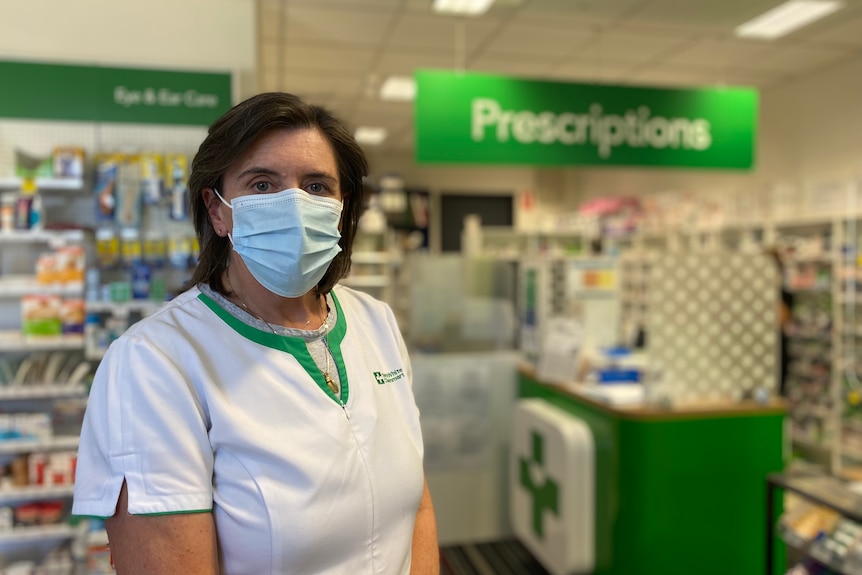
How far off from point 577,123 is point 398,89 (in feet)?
12.2

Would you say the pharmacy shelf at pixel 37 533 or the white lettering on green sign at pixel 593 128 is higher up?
the white lettering on green sign at pixel 593 128

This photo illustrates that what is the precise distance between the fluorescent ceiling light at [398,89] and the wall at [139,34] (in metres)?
3.44

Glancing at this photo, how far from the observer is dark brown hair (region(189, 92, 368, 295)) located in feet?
3.67

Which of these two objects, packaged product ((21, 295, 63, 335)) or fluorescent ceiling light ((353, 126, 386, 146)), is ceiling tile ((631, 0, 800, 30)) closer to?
packaged product ((21, 295, 63, 335))

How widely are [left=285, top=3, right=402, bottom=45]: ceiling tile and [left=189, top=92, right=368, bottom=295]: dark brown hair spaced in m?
3.94

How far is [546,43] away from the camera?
5.67 meters

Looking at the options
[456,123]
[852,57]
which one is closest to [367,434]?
[456,123]

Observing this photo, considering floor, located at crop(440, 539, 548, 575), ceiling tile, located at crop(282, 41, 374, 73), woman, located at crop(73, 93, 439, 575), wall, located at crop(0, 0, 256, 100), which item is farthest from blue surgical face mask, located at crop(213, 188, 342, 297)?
ceiling tile, located at crop(282, 41, 374, 73)

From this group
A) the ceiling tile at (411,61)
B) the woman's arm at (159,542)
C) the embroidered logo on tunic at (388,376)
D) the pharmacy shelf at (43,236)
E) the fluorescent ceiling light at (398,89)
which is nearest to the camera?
the woman's arm at (159,542)

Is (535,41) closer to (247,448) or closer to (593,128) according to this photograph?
(593,128)

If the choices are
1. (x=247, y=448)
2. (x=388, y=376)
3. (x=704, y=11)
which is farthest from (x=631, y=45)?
(x=247, y=448)

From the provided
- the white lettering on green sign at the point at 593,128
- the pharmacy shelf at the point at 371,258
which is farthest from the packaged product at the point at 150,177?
the pharmacy shelf at the point at 371,258

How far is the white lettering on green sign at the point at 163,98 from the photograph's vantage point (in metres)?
3.11

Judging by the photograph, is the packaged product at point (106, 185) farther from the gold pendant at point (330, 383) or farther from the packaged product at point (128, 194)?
the gold pendant at point (330, 383)
